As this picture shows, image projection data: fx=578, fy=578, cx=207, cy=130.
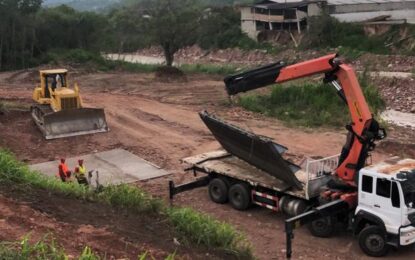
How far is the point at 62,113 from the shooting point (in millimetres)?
20078

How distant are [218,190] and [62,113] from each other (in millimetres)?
8368

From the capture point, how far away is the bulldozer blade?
19984 millimetres

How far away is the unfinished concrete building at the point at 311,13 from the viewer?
53.0m

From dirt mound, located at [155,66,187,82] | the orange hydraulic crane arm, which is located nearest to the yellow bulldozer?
the orange hydraulic crane arm

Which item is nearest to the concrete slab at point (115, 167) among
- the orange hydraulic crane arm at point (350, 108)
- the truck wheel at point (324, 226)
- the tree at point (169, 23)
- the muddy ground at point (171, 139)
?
the muddy ground at point (171, 139)

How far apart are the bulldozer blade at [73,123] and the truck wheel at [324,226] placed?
10.9 meters

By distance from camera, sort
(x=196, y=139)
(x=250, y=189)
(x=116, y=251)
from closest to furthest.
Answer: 1. (x=116, y=251)
2. (x=250, y=189)
3. (x=196, y=139)

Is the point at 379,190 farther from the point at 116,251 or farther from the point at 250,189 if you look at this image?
the point at 116,251

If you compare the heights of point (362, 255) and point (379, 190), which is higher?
point (379, 190)

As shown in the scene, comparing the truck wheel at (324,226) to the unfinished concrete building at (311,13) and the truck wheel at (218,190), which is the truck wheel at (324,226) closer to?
the truck wheel at (218,190)

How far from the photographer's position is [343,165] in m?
12.1

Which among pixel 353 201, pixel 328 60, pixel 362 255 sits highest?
pixel 328 60

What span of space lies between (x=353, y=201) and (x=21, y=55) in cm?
3809

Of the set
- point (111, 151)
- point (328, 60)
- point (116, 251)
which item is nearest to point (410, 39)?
point (111, 151)
